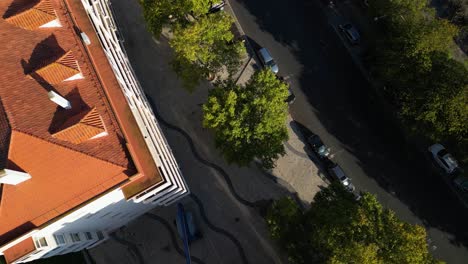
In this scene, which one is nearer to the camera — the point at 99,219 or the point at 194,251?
the point at 99,219

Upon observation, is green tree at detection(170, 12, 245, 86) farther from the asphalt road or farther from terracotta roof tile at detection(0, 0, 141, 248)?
terracotta roof tile at detection(0, 0, 141, 248)

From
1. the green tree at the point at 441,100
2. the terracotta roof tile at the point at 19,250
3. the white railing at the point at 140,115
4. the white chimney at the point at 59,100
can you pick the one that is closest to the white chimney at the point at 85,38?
the white railing at the point at 140,115

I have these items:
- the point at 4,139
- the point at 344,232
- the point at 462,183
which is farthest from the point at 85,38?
the point at 462,183

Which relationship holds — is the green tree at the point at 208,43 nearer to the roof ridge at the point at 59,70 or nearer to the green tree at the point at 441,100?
the roof ridge at the point at 59,70

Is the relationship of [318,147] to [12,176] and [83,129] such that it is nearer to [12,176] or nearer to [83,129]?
[83,129]

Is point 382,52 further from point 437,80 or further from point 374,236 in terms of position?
point 374,236

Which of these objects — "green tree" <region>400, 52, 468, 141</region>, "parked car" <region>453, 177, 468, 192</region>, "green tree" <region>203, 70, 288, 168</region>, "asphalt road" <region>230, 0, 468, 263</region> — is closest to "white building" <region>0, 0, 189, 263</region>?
"green tree" <region>203, 70, 288, 168</region>

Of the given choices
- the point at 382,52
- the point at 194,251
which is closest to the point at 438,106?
the point at 382,52
